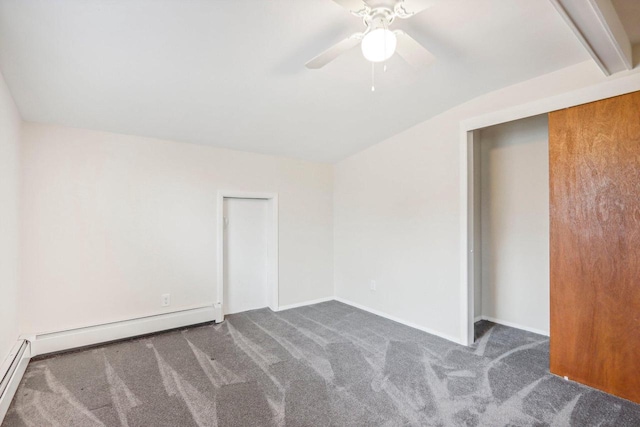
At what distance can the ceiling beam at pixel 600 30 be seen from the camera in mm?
1454

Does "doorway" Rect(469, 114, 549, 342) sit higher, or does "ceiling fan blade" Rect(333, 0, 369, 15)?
"ceiling fan blade" Rect(333, 0, 369, 15)

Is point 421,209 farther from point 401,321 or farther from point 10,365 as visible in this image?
point 10,365

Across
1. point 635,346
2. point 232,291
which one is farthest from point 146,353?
point 635,346

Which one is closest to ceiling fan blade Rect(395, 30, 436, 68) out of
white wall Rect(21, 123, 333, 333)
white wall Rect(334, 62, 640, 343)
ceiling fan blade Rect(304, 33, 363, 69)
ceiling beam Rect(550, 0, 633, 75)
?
ceiling fan blade Rect(304, 33, 363, 69)

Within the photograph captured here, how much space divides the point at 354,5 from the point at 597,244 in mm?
2383

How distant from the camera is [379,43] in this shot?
1499 millimetres

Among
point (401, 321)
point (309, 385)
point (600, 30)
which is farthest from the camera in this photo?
point (401, 321)

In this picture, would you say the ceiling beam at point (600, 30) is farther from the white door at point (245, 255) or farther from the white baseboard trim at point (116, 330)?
the white baseboard trim at point (116, 330)

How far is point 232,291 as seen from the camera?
12.8ft

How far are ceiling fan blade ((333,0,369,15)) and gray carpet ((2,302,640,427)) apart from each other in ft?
7.75

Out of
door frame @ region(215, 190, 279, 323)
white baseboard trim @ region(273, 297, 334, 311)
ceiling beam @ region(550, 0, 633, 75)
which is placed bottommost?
white baseboard trim @ region(273, 297, 334, 311)

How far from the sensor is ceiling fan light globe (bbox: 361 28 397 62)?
1.48 m

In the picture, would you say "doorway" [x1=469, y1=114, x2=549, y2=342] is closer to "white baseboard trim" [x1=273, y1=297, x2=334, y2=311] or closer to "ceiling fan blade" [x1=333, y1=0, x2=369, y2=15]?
"white baseboard trim" [x1=273, y1=297, x2=334, y2=311]

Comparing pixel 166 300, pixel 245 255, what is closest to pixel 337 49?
pixel 245 255
